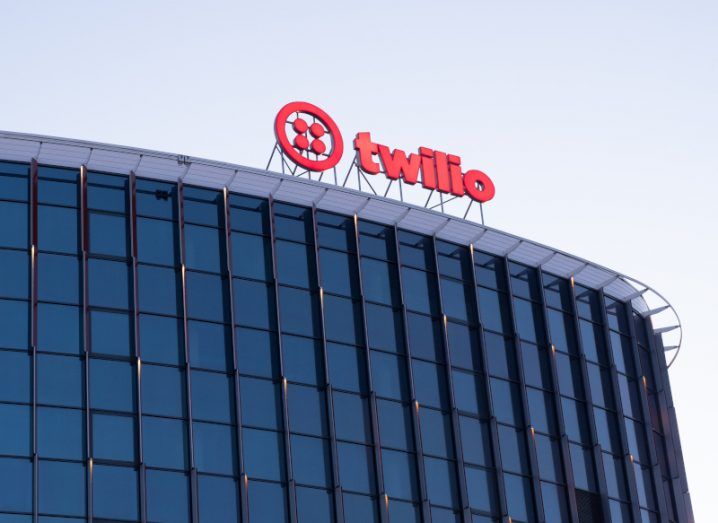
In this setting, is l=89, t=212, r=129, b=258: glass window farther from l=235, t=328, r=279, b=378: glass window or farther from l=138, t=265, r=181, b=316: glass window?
l=235, t=328, r=279, b=378: glass window

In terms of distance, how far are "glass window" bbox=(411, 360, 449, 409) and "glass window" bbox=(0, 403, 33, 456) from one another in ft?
57.0

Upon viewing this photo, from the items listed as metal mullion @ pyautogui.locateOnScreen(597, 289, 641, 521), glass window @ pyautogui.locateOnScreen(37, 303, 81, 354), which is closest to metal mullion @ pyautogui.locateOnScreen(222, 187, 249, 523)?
glass window @ pyautogui.locateOnScreen(37, 303, 81, 354)

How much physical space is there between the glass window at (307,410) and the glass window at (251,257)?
17.1 ft

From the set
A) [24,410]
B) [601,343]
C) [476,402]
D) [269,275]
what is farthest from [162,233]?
[601,343]

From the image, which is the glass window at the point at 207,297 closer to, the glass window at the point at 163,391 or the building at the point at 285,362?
the building at the point at 285,362

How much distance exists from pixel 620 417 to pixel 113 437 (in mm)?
25771

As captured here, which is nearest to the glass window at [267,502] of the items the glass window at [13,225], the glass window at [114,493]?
the glass window at [114,493]

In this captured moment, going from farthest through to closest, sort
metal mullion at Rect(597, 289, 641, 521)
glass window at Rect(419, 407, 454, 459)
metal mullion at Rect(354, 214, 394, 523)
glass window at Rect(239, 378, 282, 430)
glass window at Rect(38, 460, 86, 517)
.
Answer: metal mullion at Rect(597, 289, 641, 521) < glass window at Rect(419, 407, 454, 459) < metal mullion at Rect(354, 214, 394, 523) < glass window at Rect(239, 378, 282, 430) < glass window at Rect(38, 460, 86, 517)

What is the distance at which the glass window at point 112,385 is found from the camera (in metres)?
65.6

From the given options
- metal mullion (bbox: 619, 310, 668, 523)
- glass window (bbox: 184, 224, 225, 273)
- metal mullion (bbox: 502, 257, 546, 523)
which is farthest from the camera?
metal mullion (bbox: 619, 310, 668, 523)

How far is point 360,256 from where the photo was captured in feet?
245

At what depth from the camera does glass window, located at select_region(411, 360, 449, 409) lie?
240 feet

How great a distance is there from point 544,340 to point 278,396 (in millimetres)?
15143

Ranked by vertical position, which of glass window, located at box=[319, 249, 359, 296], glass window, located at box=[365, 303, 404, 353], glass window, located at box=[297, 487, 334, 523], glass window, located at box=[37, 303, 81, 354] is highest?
glass window, located at box=[319, 249, 359, 296]
